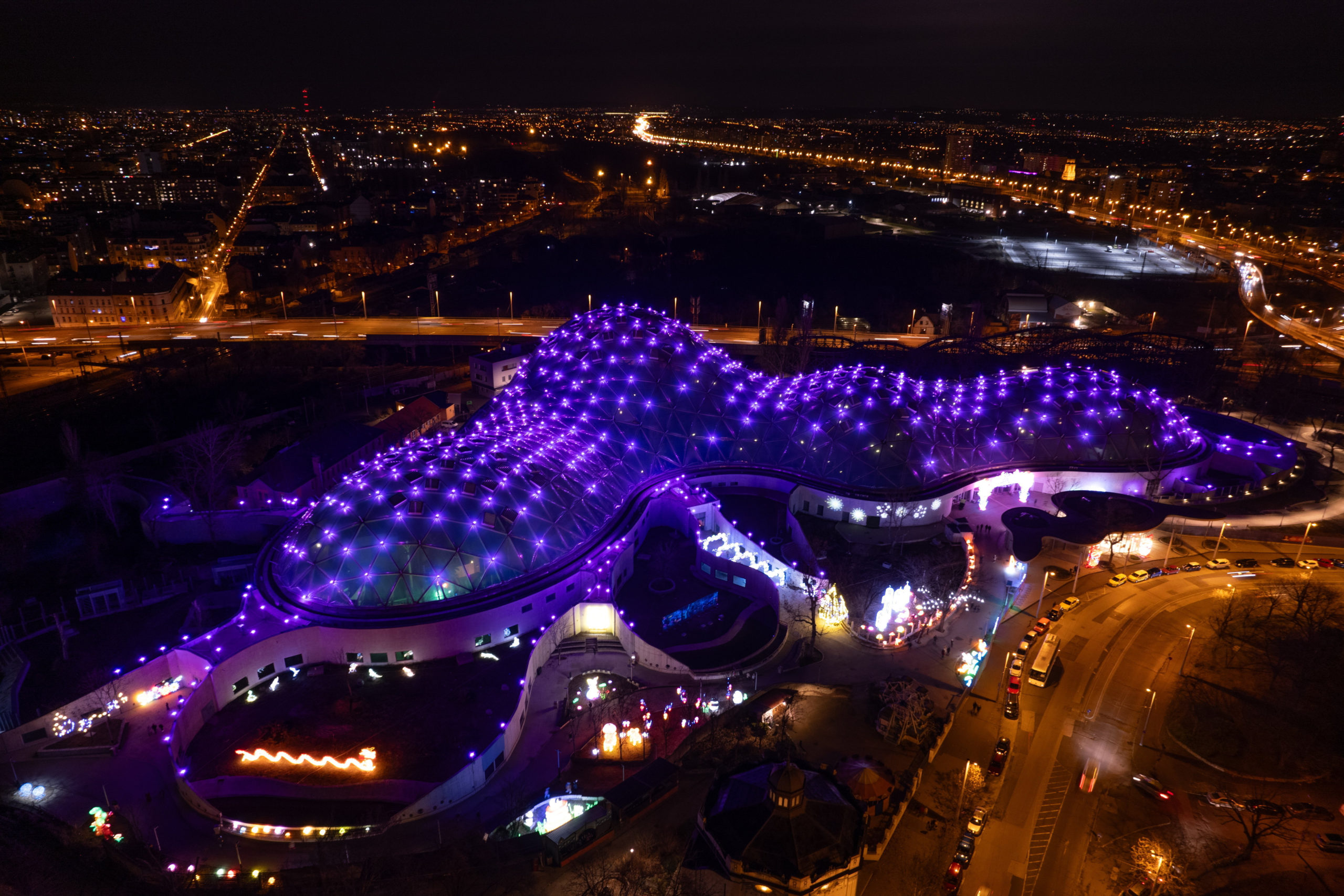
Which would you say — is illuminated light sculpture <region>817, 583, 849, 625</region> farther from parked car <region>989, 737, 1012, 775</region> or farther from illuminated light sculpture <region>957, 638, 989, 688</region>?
parked car <region>989, 737, 1012, 775</region>

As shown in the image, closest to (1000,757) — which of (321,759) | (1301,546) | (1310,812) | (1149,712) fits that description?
(1149,712)

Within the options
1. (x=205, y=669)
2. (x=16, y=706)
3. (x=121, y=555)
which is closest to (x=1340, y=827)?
(x=205, y=669)

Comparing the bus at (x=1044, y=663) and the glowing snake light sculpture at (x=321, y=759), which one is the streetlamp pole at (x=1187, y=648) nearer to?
the bus at (x=1044, y=663)

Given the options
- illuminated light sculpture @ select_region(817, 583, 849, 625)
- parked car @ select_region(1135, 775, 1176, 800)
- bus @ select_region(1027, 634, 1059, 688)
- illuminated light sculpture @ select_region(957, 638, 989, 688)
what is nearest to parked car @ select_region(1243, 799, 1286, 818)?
parked car @ select_region(1135, 775, 1176, 800)

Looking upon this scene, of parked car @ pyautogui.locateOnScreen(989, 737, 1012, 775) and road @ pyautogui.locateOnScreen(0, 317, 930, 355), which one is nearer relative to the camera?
parked car @ pyautogui.locateOnScreen(989, 737, 1012, 775)

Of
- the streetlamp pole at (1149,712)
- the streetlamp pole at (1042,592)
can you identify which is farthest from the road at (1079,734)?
the streetlamp pole at (1042,592)

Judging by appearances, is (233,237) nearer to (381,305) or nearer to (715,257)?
(381,305)
